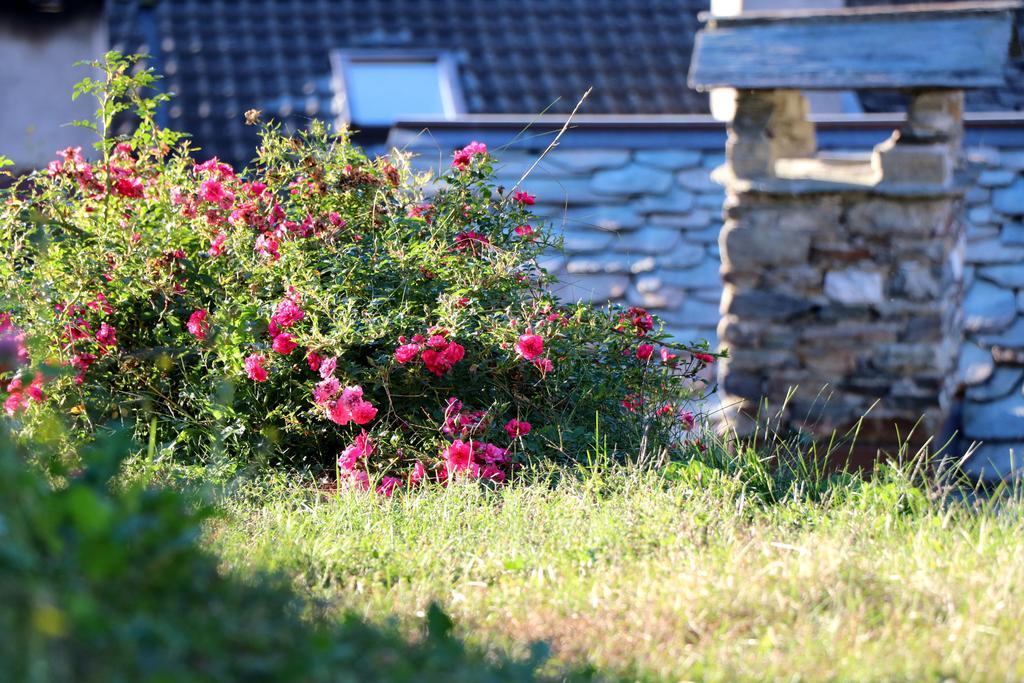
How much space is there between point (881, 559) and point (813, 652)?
59 centimetres

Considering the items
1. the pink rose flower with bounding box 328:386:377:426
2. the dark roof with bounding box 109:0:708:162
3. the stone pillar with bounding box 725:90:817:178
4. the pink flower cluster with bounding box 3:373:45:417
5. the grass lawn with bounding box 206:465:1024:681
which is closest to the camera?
the grass lawn with bounding box 206:465:1024:681

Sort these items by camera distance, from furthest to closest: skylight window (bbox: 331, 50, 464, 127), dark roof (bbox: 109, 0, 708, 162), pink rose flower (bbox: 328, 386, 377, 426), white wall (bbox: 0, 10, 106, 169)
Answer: white wall (bbox: 0, 10, 106, 169), skylight window (bbox: 331, 50, 464, 127), dark roof (bbox: 109, 0, 708, 162), pink rose flower (bbox: 328, 386, 377, 426)

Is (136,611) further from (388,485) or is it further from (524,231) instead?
(524,231)

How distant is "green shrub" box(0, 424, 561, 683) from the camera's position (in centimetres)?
162

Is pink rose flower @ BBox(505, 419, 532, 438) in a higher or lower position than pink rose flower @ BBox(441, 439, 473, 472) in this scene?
higher

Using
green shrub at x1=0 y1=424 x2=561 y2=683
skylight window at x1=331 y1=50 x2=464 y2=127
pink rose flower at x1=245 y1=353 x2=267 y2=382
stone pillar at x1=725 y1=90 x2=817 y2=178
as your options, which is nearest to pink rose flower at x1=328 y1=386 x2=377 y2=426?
pink rose flower at x1=245 y1=353 x2=267 y2=382

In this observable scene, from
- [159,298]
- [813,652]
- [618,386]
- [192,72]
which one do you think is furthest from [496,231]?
[192,72]

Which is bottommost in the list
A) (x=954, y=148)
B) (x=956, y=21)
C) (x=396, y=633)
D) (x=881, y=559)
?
(x=881, y=559)

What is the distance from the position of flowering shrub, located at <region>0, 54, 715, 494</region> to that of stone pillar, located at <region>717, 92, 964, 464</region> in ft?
4.67

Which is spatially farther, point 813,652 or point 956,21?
point 956,21

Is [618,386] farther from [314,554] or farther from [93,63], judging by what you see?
[93,63]

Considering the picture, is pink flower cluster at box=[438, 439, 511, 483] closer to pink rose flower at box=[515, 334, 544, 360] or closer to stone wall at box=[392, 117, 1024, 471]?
pink rose flower at box=[515, 334, 544, 360]

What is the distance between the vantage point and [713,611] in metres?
2.65

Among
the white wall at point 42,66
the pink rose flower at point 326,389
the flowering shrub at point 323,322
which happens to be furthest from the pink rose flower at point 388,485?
the white wall at point 42,66
